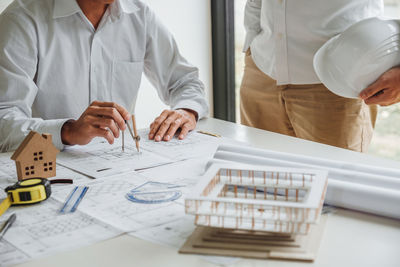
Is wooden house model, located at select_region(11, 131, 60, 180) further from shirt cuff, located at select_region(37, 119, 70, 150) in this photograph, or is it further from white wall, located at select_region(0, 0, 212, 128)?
white wall, located at select_region(0, 0, 212, 128)

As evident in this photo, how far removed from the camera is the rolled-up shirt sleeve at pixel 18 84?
1.35 m

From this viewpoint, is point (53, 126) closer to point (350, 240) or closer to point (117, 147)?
A: point (117, 147)

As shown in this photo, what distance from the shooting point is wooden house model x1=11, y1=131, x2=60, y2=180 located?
104 centimetres

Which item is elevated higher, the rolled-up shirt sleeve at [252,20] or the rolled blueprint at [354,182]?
the rolled-up shirt sleeve at [252,20]

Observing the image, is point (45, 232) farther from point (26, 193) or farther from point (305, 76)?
point (305, 76)

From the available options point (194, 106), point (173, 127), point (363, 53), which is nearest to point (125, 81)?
point (194, 106)

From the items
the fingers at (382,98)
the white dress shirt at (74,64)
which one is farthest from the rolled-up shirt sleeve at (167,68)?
the fingers at (382,98)

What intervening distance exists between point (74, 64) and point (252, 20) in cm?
79

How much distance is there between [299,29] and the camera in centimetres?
174

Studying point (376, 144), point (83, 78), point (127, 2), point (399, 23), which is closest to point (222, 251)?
point (399, 23)

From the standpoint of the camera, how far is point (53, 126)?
1.33m

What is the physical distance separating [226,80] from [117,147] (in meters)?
1.88

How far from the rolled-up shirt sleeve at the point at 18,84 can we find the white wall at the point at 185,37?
1.35 meters

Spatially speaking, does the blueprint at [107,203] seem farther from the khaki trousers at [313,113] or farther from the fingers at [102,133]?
the khaki trousers at [313,113]
